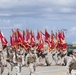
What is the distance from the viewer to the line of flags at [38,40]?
37.5 meters

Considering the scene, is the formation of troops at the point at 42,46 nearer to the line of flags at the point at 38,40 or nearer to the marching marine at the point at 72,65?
the line of flags at the point at 38,40

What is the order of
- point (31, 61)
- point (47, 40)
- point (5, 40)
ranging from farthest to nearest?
point (47, 40) < point (5, 40) < point (31, 61)

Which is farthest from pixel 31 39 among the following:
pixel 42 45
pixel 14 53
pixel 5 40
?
pixel 14 53

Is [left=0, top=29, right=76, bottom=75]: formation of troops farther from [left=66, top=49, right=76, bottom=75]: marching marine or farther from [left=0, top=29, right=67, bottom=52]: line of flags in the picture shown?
[left=66, top=49, right=76, bottom=75]: marching marine

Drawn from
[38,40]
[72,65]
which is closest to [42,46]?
[38,40]

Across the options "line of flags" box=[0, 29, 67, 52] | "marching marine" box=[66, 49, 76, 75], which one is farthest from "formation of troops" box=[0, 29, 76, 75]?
"marching marine" box=[66, 49, 76, 75]

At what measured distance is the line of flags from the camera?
37.5 metres

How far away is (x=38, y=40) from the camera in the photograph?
140 ft

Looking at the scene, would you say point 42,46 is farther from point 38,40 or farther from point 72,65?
point 72,65

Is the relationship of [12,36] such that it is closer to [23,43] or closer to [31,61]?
[23,43]

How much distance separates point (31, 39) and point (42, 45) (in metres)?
1.83

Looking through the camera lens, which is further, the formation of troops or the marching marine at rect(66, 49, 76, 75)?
the formation of troops

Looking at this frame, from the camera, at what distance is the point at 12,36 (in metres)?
39.2

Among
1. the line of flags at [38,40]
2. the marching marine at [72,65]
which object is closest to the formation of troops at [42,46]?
the line of flags at [38,40]
